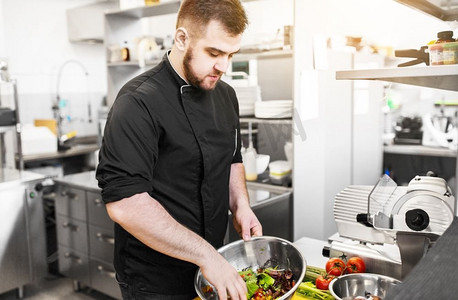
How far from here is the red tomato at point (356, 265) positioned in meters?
1.59

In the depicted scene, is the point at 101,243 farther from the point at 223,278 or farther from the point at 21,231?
the point at 223,278

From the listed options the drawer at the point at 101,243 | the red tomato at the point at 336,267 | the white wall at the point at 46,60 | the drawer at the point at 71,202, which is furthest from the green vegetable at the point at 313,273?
the white wall at the point at 46,60

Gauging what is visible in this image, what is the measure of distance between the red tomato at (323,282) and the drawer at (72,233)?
7.19ft

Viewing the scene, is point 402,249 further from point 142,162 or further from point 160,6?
point 160,6

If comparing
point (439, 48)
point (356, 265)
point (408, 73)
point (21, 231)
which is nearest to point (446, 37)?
point (439, 48)

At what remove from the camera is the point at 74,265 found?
3.39 metres

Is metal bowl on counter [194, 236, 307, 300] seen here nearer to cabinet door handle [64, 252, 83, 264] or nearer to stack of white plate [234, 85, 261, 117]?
stack of white plate [234, 85, 261, 117]

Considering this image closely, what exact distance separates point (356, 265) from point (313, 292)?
22 centimetres

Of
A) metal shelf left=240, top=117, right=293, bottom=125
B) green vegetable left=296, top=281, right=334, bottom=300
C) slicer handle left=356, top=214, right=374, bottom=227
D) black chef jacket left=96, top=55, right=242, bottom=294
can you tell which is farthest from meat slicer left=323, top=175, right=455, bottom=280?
metal shelf left=240, top=117, right=293, bottom=125

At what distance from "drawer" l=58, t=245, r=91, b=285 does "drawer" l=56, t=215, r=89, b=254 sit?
47mm

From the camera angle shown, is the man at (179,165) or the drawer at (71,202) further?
the drawer at (71,202)

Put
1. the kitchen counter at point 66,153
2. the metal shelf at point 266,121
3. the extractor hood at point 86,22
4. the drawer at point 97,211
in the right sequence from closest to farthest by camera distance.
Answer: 1. the metal shelf at point 266,121
2. the drawer at point 97,211
3. the kitchen counter at point 66,153
4. the extractor hood at point 86,22

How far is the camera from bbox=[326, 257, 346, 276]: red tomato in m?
1.58

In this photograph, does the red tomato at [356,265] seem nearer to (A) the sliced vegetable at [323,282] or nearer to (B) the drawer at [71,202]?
(A) the sliced vegetable at [323,282]
